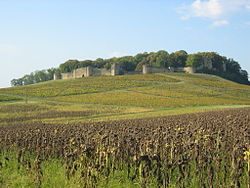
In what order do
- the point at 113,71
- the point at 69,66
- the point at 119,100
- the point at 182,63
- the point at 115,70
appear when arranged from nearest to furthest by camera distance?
the point at 119,100, the point at 115,70, the point at 113,71, the point at 182,63, the point at 69,66

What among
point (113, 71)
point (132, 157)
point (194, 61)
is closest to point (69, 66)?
point (113, 71)

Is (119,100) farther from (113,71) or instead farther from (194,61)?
(194,61)

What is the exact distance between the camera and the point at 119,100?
3027 inches

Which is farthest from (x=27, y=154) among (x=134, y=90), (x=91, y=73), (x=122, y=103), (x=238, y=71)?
(x=238, y=71)

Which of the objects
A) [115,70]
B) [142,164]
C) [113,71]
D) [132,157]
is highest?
[115,70]

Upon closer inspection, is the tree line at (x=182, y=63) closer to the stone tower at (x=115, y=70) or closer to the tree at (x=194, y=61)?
the tree at (x=194, y=61)

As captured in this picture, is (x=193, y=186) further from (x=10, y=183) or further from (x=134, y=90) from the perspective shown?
(x=134, y=90)

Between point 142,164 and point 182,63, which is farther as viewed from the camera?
point 182,63

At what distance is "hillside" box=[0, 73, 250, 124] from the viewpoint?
53.5 m

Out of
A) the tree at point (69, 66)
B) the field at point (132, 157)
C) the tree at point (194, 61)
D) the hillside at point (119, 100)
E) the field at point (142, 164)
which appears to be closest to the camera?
the field at point (142, 164)

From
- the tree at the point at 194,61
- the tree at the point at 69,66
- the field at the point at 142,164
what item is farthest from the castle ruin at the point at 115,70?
the field at the point at 142,164

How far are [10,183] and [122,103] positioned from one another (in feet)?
200

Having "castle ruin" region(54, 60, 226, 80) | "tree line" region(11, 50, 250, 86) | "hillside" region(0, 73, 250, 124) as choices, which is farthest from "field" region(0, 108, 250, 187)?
"tree line" region(11, 50, 250, 86)

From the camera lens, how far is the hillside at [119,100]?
176ft
